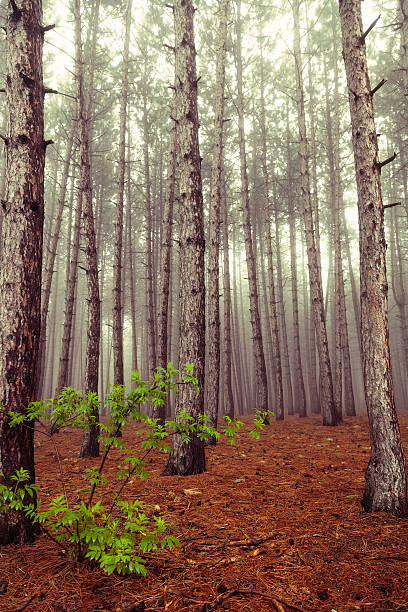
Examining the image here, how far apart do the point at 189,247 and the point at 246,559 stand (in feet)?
13.5

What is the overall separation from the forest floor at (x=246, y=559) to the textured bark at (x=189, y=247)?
56 cm

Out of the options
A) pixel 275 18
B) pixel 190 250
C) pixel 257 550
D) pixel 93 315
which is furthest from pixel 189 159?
pixel 275 18

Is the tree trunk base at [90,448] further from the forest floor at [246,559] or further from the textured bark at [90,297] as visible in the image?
the forest floor at [246,559]

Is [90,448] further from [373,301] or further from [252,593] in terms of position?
[373,301]

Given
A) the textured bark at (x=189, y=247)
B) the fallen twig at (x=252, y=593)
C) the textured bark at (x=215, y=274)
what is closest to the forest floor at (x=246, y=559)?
the fallen twig at (x=252, y=593)

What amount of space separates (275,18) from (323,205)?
9.34m

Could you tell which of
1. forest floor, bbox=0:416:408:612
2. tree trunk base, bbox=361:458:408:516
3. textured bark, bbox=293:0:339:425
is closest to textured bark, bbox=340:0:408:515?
tree trunk base, bbox=361:458:408:516

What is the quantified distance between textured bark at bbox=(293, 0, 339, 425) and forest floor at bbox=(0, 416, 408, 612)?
6181 mm

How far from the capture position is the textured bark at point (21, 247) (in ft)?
10.2

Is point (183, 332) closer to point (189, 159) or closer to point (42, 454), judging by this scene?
point (189, 159)

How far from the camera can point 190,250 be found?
221 inches

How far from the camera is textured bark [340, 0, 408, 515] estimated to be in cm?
352

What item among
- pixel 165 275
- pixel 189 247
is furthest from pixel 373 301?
pixel 165 275

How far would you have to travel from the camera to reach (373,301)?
384 cm
